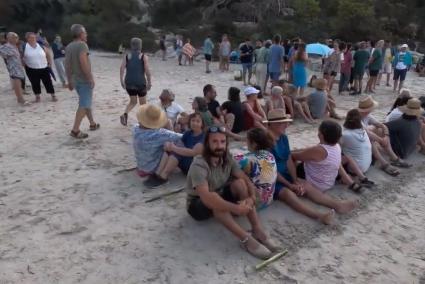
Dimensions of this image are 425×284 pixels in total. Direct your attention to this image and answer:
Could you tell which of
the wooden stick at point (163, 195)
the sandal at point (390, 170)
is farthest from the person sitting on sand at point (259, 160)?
the sandal at point (390, 170)

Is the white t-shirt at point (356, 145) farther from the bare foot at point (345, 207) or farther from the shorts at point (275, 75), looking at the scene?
the shorts at point (275, 75)

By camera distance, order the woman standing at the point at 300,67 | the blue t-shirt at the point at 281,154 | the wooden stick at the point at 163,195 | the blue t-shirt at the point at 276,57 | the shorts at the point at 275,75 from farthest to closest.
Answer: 1. the shorts at the point at 275,75
2. the blue t-shirt at the point at 276,57
3. the woman standing at the point at 300,67
4. the wooden stick at the point at 163,195
5. the blue t-shirt at the point at 281,154

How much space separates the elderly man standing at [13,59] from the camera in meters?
8.87

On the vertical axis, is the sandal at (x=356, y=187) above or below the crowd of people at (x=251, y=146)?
below

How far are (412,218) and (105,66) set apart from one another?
15328 mm

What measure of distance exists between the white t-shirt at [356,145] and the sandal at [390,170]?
0.65 metres

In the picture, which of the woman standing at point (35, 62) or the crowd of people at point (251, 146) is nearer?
the crowd of people at point (251, 146)

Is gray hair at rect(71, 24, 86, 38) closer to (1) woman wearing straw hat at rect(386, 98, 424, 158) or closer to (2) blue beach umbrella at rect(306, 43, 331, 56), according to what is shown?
(1) woman wearing straw hat at rect(386, 98, 424, 158)

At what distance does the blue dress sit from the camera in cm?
1020

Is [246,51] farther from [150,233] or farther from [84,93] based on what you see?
[150,233]

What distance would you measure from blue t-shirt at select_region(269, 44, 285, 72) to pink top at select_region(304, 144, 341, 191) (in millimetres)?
6543

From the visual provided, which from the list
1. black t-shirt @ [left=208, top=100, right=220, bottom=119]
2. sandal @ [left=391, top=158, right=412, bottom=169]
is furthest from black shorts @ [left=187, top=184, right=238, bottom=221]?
sandal @ [left=391, top=158, right=412, bottom=169]

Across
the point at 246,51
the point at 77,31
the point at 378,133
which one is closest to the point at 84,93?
the point at 77,31

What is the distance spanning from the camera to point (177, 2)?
1143 inches
